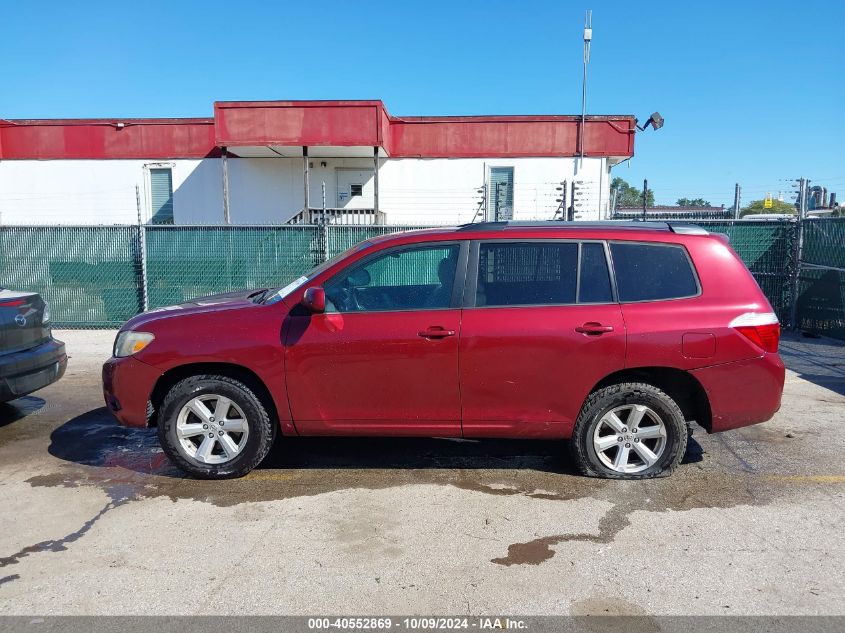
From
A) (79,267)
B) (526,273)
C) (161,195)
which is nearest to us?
(526,273)

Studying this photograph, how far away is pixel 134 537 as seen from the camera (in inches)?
149

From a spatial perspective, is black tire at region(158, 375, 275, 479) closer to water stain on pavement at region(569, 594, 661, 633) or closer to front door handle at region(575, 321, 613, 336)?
front door handle at region(575, 321, 613, 336)

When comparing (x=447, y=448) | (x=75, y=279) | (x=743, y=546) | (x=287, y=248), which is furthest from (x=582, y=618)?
(x=75, y=279)

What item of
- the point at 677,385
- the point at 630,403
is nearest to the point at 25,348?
the point at 630,403

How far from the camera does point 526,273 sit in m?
4.54

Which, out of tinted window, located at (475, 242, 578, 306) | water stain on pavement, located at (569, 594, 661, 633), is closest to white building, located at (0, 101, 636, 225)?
tinted window, located at (475, 242, 578, 306)

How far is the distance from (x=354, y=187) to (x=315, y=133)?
3.08 m

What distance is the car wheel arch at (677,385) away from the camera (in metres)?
4.47

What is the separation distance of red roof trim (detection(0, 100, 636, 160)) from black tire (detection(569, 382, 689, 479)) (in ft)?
51.1

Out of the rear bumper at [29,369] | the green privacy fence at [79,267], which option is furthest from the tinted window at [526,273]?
the green privacy fence at [79,267]

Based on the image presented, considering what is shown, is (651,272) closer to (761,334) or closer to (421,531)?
(761,334)

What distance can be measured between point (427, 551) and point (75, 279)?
393 inches

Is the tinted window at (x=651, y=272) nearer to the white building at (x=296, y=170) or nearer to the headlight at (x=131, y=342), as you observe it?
the headlight at (x=131, y=342)

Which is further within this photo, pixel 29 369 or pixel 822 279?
pixel 822 279
